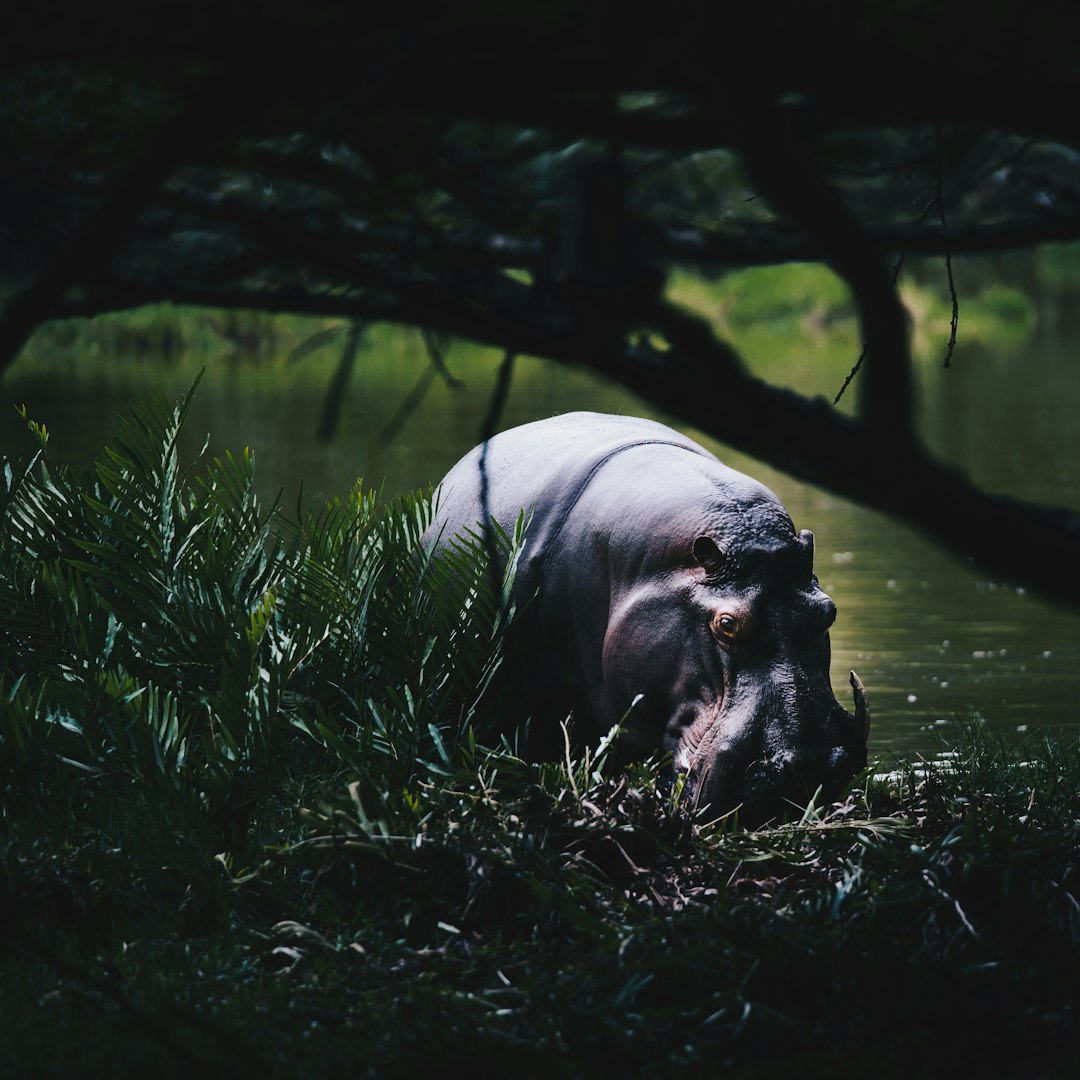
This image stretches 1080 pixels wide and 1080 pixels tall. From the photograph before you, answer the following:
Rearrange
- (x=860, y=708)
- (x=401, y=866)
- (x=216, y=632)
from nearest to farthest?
1. (x=401, y=866)
2. (x=860, y=708)
3. (x=216, y=632)

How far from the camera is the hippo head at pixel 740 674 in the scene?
528 cm

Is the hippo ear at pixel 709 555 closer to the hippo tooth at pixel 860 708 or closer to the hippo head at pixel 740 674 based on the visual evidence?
the hippo head at pixel 740 674

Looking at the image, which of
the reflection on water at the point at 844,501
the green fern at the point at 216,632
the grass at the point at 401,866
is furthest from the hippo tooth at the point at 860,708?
the green fern at the point at 216,632

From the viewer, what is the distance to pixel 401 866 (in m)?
5.03

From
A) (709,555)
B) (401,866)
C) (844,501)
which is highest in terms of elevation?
(709,555)

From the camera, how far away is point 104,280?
2.84 meters

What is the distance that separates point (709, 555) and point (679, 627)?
0.24m

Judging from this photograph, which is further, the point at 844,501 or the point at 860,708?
the point at 844,501

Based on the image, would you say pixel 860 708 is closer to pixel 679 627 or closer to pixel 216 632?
pixel 679 627

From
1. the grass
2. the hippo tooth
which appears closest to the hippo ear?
the hippo tooth

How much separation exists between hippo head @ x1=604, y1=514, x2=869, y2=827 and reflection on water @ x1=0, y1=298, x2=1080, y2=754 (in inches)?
27.0

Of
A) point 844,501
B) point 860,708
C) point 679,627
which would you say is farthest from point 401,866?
point 844,501

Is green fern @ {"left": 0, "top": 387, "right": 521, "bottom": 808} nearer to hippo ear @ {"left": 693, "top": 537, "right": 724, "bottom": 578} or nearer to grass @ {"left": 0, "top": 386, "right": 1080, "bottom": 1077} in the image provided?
grass @ {"left": 0, "top": 386, "right": 1080, "bottom": 1077}

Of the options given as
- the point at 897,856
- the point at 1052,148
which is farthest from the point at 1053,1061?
the point at 1052,148
